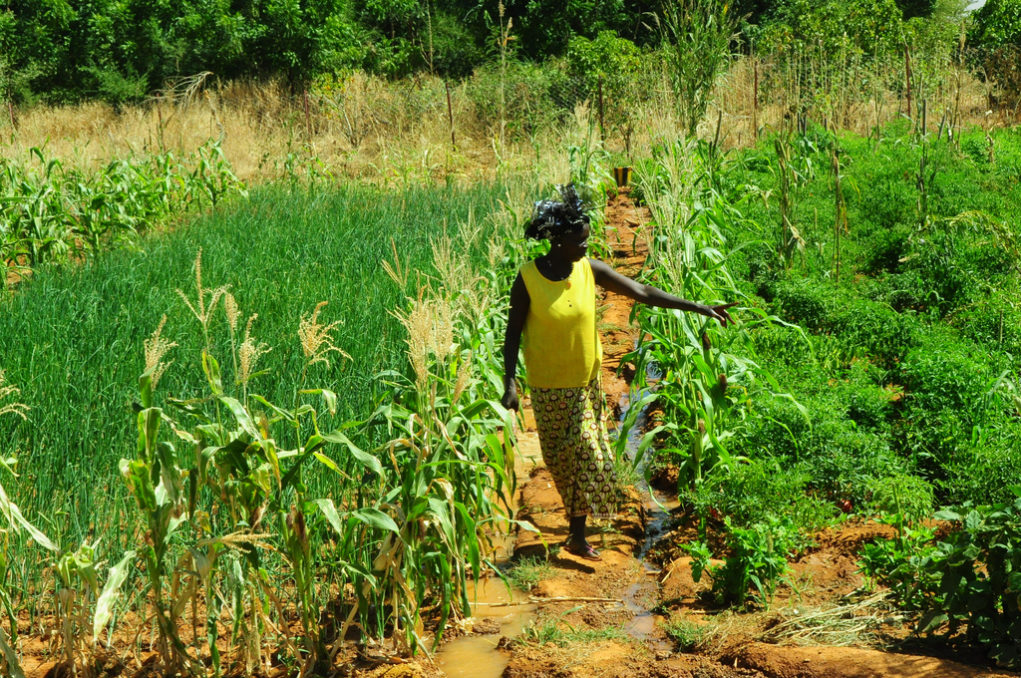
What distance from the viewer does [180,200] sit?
1226cm

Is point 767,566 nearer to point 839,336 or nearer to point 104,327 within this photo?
point 839,336

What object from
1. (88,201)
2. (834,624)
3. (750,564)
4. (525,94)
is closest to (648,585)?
(750,564)

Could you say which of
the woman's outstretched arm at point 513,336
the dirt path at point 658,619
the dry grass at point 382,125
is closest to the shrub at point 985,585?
the dirt path at point 658,619

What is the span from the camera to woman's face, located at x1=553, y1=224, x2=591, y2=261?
459cm

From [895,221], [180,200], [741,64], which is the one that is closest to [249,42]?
[741,64]

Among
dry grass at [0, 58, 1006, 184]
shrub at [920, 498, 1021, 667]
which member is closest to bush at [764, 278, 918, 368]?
shrub at [920, 498, 1021, 667]

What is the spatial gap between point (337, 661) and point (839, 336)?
15.4 feet

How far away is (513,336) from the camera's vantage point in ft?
15.5

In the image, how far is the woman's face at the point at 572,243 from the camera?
459 centimetres

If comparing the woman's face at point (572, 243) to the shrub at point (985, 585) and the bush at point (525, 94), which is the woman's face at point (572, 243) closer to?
the shrub at point (985, 585)

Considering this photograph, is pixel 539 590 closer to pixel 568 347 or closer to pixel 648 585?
pixel 648 585

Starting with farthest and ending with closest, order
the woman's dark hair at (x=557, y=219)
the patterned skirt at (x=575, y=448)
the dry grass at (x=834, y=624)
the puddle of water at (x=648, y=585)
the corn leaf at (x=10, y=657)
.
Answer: the patterned skirt at (x=575, y=448)
the woman's dark hair at (x=557, y=219)
the puddle of water at (x=648, y=585)
the dry grass at (x=834, y=624)
the corn leaf at (x=10, y=657)

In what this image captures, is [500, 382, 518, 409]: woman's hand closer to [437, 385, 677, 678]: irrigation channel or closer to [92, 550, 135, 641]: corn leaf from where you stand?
[437, 385, 677, 678]: irrigation channel

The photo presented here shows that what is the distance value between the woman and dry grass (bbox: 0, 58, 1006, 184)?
6.34m
